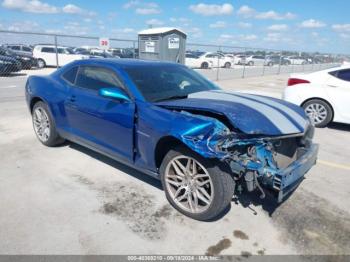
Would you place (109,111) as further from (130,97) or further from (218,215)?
(218,215)

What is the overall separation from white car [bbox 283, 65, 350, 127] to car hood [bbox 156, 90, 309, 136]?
3517 millimetres

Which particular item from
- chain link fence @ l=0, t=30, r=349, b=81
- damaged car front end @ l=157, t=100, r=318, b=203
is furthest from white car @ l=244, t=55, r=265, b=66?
damaged car front end @ l=157, t=100, r=318, b=203

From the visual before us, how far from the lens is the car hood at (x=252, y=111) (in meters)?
3.02

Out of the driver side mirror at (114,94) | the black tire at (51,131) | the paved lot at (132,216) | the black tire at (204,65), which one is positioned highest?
the driver side mirror at (114,94)

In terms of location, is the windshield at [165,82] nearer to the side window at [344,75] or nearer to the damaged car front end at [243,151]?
the damaged car front end at [243,151]

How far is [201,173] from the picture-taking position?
3.11 meters

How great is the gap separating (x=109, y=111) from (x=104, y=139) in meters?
0.42

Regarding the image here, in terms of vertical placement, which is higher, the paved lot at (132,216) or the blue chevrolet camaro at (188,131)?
the blue chevrolet camaro at (188,131)

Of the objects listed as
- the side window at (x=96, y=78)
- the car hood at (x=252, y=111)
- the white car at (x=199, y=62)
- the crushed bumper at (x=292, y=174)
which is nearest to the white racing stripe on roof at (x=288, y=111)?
the car hood at (x=252, y=111)

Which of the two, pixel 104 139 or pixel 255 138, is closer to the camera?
pixel 255 138

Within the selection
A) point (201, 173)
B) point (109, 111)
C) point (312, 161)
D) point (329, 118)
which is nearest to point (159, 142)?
point (201, 173)

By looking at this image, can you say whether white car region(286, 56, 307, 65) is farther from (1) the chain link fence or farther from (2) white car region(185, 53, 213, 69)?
(2) white car region(185, 53, 213, 69)

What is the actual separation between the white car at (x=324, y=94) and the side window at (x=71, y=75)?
4905 millimetres

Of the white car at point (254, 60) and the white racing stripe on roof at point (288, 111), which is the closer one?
the white racing stripe on roof at point (288, 111)
